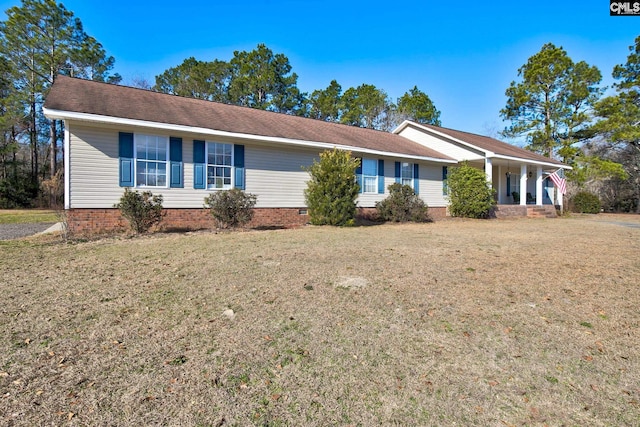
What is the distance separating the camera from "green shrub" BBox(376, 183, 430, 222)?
1348cm

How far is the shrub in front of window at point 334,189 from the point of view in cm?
1120

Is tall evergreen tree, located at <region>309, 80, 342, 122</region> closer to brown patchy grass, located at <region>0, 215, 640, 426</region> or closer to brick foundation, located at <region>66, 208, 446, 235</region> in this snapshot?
brick foundation, located at <region>66, 208, 446, 235</region>

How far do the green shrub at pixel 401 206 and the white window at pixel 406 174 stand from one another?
207cm

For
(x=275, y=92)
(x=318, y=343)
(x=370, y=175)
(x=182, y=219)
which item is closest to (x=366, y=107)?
(x=275, y=92)

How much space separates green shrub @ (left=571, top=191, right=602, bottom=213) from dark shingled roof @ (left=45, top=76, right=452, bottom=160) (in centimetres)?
1170

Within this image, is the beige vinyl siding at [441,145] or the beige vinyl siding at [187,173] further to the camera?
the beige vinyl siding at [441,145]

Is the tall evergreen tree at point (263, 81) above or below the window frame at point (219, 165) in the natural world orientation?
above

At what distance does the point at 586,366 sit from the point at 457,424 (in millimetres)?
1343

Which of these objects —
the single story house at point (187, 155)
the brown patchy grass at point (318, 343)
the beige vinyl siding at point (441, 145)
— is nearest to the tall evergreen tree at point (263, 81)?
the beige vinyl siding at point (441, 145)

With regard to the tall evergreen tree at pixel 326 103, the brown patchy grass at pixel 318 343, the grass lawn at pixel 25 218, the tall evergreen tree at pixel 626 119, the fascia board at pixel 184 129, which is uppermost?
the tall evergreen tree at pixel 326 103

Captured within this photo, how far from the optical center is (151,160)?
1022cm

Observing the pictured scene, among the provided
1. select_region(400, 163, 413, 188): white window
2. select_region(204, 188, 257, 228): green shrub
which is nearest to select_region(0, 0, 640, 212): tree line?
select_region(400, 163, 413, 188): white window

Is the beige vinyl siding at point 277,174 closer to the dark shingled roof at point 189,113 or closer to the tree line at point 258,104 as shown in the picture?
the dark shingled roof at point 189,113

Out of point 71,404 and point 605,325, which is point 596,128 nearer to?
point 605,325
